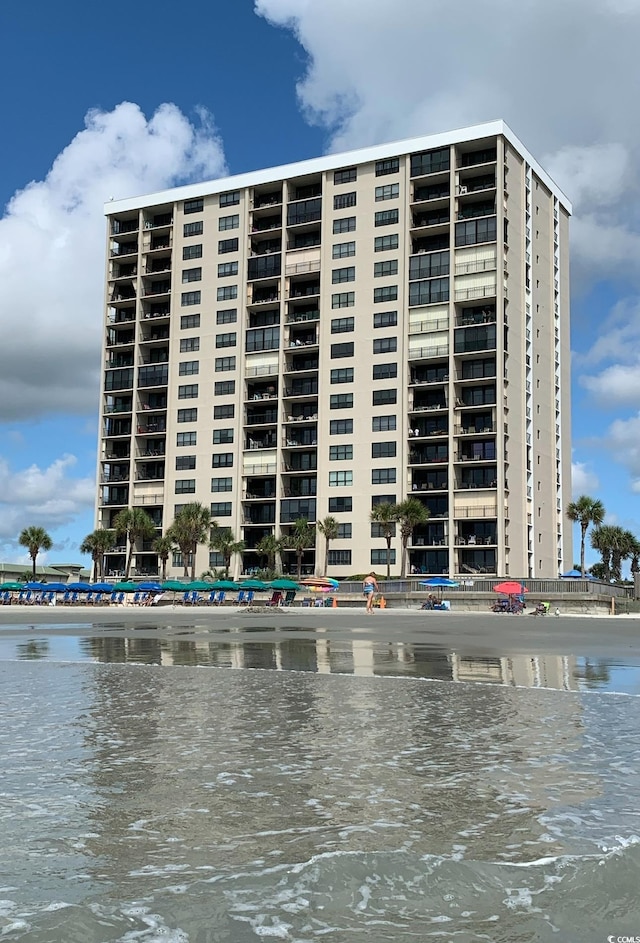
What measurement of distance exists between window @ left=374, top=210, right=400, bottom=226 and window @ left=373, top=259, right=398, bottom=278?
465cm

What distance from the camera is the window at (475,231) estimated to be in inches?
3730

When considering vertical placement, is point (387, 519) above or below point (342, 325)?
below

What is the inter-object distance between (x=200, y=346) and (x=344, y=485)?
27303mm

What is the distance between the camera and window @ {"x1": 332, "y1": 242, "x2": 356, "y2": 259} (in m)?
103

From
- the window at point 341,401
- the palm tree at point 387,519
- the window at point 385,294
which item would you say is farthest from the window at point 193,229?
the palm tree at point 387,519

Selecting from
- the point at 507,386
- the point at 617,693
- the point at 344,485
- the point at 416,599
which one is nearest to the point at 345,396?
the point at 344,485

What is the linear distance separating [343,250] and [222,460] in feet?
96.1

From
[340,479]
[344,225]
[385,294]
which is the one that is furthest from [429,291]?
[340,479]

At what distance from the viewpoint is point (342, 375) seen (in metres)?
101

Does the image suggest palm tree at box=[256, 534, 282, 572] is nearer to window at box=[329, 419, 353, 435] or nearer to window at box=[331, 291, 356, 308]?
window at box=[329, 419, 353, 435]

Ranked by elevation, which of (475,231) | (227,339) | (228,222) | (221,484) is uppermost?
(228,222)

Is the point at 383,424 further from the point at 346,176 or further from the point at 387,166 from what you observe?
the point at 346,176

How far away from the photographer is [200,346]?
109812 mm

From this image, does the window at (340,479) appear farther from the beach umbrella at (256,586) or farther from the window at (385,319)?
the beach umbrella at (256,586)
